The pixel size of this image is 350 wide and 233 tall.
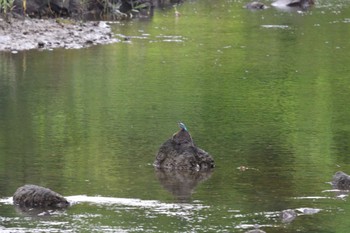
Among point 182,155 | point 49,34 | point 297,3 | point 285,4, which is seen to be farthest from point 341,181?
point 285,4

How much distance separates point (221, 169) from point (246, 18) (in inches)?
1291

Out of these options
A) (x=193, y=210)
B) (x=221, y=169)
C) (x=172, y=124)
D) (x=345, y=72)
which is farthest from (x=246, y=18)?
(x=193, y=210)

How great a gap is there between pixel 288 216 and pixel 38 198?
13.4 feet

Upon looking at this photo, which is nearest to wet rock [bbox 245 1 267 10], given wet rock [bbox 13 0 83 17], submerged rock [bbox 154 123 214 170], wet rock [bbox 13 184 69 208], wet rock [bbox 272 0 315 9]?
wet rock [bbox 272 0 315 9]

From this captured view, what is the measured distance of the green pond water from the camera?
18.1 metres

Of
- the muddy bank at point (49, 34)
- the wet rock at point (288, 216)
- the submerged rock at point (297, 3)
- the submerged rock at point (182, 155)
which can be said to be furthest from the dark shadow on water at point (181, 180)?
the submerged rock at point (297, 3)

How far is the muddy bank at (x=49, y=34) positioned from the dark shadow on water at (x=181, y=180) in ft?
69.9

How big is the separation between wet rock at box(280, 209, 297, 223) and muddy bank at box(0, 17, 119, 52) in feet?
82.1

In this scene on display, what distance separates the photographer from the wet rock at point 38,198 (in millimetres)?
18203

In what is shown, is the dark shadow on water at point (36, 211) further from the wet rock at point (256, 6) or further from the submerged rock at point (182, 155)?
the wet rock at point (256, 6)

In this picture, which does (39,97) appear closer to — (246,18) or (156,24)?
(156,24)

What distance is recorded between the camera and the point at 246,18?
53.8m

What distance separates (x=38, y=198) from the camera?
18.2 m

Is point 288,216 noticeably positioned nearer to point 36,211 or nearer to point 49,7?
point 36,211
